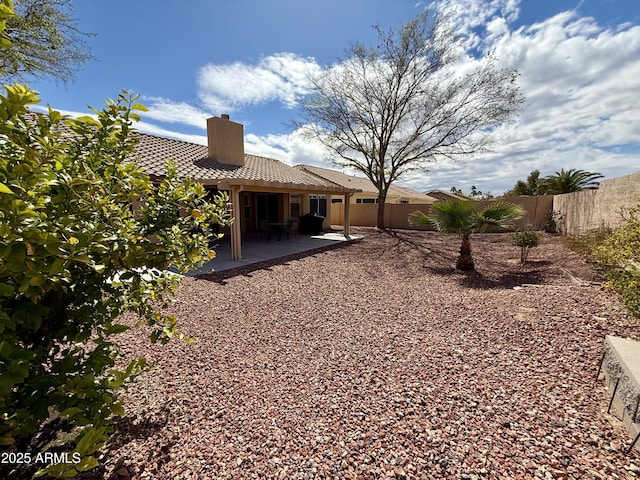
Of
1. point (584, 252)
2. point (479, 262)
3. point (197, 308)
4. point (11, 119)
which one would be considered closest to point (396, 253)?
point (479, 262)

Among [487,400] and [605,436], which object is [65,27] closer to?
[487,400]

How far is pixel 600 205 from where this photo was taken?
10078 millimetres

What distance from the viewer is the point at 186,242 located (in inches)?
82.8

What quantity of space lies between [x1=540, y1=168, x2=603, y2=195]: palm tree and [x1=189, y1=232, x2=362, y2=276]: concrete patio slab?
1778cm

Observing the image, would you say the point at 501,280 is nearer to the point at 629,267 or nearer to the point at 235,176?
the point at 629,267

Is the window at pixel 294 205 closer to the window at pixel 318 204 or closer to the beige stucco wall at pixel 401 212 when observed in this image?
the window at pixel 318 204

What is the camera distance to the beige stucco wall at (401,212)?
54.8 ft

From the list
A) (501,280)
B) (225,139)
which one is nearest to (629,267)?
(501,280)

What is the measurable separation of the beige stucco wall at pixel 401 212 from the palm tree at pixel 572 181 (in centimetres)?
590

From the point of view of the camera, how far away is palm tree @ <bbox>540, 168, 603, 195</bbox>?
19500mm

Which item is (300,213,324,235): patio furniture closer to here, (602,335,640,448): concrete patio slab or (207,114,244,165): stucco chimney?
(207,114,244,165): stucco chimney

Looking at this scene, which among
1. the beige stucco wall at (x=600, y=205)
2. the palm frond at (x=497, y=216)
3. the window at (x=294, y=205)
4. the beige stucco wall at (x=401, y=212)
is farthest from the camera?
the beige stucco wall at (x=401, y=212)

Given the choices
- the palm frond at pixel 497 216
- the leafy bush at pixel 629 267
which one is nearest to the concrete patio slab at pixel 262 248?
the palm frond at pixel 497 216

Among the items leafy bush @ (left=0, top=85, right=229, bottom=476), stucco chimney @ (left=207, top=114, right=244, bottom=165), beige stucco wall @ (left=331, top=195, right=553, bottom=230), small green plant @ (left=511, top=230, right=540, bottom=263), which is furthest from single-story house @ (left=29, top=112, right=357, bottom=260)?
small green plant @ (left=511, top=230, right=540, bottom=263)
